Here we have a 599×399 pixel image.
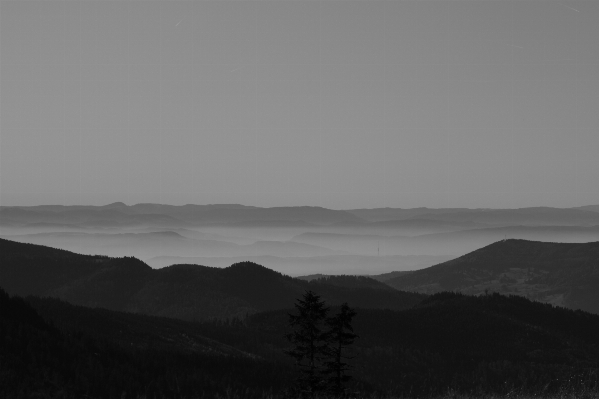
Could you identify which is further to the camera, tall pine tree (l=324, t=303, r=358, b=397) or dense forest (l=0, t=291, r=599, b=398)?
dense forest (l=0, t=291, r=599, b=398)

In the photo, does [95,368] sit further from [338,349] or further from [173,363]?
[338,349]

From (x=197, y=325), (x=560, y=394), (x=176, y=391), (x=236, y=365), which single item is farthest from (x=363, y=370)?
(x=560, y=394)

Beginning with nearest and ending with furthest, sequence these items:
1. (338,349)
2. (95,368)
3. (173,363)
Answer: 1. (338,349)
2. (95,368)
3. (173,363)

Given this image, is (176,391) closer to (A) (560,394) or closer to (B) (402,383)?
(A) (560,394)

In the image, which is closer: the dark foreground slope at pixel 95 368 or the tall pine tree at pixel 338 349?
the tall pine tree at pixel 338 349

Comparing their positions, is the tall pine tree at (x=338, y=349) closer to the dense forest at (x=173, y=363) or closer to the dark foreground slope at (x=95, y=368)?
the dense forest at (x=173, y=363)

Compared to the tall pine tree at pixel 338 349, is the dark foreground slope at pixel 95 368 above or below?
below

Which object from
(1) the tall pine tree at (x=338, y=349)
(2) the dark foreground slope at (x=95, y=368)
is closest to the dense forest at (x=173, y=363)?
(2) the dark foreground slope at (x=95, y=368)

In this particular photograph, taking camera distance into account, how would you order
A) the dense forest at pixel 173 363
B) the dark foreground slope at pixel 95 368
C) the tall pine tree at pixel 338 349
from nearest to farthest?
the tall pine tree at pixel 338 349 < the dark foreground slope at pixel 95 368 < the dense forest at pixel 173 363

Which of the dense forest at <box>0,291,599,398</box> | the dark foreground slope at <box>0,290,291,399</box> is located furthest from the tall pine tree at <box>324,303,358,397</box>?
the dark foreground slope at <box>0,290,291,399</box>

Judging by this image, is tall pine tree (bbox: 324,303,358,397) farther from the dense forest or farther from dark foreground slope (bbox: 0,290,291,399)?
dark foreground slope (bbox: 0,290,291,399)

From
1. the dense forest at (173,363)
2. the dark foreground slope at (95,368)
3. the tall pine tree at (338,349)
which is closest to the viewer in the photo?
the tall pine tree at (338,349)

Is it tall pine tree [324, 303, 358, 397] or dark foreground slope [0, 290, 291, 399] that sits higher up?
tall pine tree [324, 303, 358, 397]

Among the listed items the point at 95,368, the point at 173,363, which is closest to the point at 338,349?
the point at 95,368
